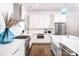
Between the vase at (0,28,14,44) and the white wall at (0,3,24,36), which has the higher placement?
the white wall at (0,3,24,36)

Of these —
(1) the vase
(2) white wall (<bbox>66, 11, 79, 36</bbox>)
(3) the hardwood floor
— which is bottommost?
(3) the hardwood floor

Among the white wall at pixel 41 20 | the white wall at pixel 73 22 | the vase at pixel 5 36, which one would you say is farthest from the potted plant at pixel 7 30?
the white wall at pixel 73 22

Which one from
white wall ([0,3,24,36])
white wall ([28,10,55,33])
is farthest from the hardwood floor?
white wall ([0,3,24,36])

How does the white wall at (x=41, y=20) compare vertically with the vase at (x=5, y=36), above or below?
above

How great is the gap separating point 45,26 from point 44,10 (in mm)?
241

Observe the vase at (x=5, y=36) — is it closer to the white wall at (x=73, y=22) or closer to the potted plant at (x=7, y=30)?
the potted plant at (x=7, y=30)

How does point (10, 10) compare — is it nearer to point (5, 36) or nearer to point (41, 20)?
point (5, 36)

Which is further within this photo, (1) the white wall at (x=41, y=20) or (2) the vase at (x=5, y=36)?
(1) the white wall at (x=41, y=20)

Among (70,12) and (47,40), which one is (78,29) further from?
(47,40)

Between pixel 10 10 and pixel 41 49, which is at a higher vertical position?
pixel 10 10

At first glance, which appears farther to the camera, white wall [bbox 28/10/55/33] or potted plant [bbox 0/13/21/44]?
white wall [bbox 28/10/55/33]

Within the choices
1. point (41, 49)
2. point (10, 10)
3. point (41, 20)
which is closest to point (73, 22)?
point (41, 20)

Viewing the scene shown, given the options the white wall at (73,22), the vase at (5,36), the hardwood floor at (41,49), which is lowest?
the hardwood floor at (41,49)

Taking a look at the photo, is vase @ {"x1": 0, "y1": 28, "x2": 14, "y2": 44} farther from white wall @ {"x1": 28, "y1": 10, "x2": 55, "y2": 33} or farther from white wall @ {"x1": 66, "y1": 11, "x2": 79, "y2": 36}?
white wall @ {"x1": 66, "y1": 11, "x2": 79, "y2": 36}
